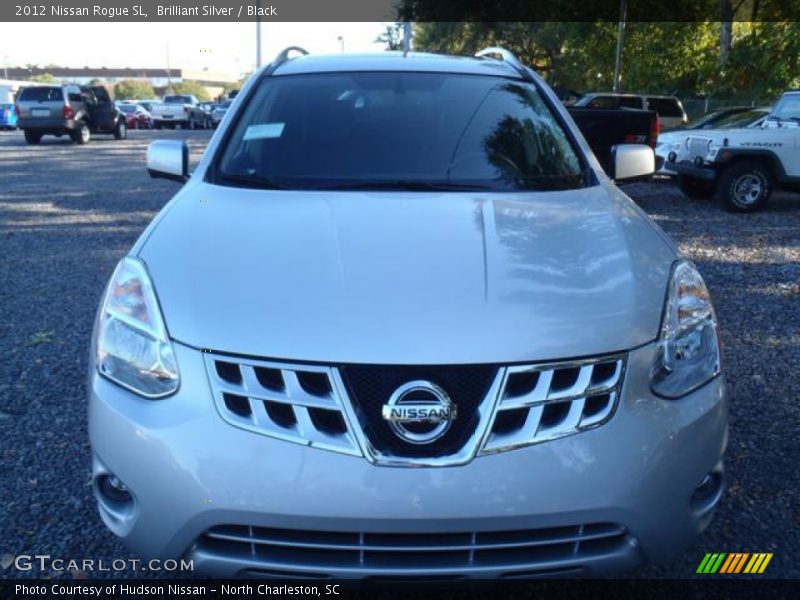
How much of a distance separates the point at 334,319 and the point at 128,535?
798 millimetres

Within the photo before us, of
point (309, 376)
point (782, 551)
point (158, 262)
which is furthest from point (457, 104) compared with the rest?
point (782, 551)

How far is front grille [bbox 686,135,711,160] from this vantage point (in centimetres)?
1044

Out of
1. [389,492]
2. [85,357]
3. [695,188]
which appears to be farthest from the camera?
[695,188]

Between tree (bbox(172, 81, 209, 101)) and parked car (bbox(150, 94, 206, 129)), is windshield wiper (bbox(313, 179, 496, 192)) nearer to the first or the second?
parked car (bbox(150, 94, 206, 129))

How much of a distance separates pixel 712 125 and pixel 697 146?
2.58 metres

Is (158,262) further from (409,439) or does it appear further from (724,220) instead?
(724,220)

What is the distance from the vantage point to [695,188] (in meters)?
11.4

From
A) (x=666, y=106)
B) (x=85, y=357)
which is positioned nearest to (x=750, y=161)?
(x=85, y=357)

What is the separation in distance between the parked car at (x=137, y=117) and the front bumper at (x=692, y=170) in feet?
105

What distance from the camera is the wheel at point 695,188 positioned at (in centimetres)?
1110

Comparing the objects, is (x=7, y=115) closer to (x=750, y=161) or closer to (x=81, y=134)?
(x=81, y=134)

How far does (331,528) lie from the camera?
1.87 metres

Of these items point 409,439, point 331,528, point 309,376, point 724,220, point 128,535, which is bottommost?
point 724,220

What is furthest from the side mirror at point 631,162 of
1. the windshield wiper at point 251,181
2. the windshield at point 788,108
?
the windshield at point 788,108
